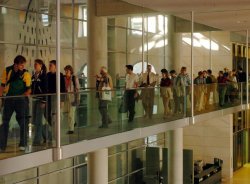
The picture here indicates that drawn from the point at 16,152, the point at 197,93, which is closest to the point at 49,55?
the point at 197,93

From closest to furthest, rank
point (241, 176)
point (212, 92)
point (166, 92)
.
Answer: point (166, 92), point (212, 92), point (241, 176)

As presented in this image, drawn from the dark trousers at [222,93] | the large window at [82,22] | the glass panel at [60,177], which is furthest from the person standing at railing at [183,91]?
the glass panel at [60,177]

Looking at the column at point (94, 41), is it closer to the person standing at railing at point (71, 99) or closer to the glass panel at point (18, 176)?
the glass panel at point (18, 176)

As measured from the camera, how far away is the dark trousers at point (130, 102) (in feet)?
54.6

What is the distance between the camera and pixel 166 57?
3200cm

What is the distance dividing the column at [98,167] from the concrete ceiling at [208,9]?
6.05 metres

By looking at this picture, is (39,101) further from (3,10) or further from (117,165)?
(117,165)

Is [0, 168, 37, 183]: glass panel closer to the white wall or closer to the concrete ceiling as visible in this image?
the concrete ceiling

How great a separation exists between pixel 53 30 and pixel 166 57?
12.5m

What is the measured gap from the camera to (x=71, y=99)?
527 inches

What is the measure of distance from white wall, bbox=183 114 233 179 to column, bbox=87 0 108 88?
50.5 ft

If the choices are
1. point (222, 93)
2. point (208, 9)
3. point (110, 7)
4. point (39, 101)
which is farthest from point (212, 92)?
point (39, 101)

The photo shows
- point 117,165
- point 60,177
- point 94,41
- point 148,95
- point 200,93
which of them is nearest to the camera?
point 148,95

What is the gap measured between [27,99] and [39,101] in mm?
510
